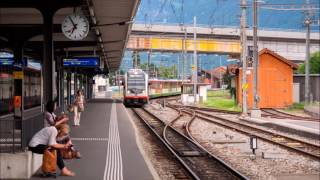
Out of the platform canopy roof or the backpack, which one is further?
the platform canopy roof

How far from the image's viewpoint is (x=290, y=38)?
68.2 m

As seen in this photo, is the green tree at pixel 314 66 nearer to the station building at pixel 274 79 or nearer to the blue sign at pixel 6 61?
the station building at pixel 274 79

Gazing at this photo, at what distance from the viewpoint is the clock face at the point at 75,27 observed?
19.0 meters

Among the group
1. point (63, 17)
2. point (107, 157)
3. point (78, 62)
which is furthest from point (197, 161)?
point (78, 62)

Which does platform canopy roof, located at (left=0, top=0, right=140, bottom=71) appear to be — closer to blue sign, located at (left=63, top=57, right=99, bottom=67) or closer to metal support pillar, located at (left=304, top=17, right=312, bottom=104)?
blue sign, located at (left=63, top=57, right=99, bottom=67)

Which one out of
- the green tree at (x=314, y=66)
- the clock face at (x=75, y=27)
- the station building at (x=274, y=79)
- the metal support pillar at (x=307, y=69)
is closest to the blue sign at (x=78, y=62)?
the clock face at (x=75, y=27)

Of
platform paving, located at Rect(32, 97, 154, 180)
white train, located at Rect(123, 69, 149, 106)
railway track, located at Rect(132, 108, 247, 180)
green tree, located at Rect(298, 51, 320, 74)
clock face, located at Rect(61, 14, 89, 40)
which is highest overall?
green tree, located at Rect(298, 51, 320, 74)

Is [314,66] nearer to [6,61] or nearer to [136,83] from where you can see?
[136,83]

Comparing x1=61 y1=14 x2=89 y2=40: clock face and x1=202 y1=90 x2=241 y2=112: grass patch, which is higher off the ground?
x1=61 y1=14 x2=89 y2=40: clock face

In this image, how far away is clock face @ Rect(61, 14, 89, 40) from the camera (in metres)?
19.0

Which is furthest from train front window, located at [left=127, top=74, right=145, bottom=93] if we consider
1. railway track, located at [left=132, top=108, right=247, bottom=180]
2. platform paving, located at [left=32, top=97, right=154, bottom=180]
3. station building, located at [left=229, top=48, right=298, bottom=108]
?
railway track, located at [left=132, top=108, right=247, bottom=180]

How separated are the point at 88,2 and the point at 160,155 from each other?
5.18 metres

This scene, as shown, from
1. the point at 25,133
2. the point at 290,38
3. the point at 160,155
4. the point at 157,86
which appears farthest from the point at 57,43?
the point at 157,86

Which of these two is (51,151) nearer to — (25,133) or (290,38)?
(25,133)
